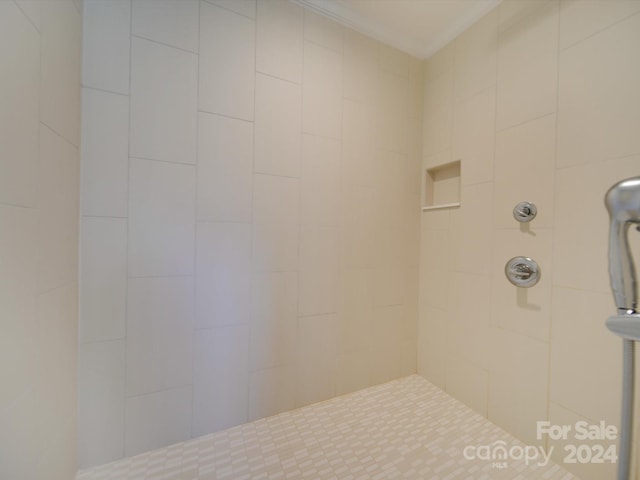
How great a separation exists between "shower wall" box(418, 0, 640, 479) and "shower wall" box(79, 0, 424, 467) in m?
0.26

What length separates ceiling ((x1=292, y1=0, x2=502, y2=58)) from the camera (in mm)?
1055

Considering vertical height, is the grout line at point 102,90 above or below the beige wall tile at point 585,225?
above

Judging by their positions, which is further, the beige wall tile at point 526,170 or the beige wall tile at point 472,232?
the beige wall tile at point 472,232

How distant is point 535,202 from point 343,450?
3.57ft

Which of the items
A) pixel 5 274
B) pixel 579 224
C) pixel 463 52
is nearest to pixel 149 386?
pixel 5 274

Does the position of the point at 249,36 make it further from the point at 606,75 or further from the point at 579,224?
the point at 579,224

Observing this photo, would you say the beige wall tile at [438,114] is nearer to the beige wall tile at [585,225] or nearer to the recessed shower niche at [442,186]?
the recessed shower niche at [442,186]

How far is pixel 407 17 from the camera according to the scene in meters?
1.13

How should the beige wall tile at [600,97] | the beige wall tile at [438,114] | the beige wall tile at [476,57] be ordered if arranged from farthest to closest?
the beige wall tile at [438,114]
the beige wall tile at [476,57]
the beige wall tile at [600,97]

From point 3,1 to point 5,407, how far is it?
0.71 m

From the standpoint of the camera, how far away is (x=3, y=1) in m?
0.43

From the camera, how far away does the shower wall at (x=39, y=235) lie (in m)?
0.45

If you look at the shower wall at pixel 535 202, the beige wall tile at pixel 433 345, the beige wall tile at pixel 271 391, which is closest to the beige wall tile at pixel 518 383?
the shower wall at pixel 535 202

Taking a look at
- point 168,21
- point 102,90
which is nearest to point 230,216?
point 102,90
